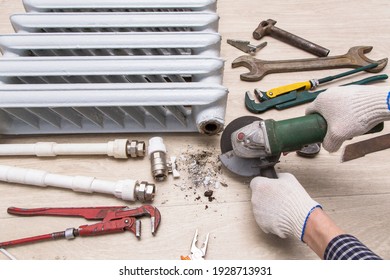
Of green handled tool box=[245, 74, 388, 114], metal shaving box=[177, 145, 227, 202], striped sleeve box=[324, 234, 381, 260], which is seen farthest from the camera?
green handled tool box=[245, 74, 388, 114]

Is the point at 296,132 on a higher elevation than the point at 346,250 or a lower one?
higher

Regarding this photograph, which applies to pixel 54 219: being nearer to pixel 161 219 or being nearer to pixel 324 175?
pixel 161 219

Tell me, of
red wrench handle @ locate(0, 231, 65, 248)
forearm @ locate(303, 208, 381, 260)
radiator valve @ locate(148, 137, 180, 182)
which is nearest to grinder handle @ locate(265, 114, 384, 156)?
forearm @ locate(303, 208, 381, 260)

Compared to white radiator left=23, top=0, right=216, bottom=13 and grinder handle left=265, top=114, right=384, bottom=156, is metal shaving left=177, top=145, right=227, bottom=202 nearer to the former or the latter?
grinder handle left=265, top=114, right=384, bottom=156

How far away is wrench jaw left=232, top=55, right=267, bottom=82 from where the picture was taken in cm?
90

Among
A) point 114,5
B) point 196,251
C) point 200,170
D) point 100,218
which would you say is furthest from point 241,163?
point 114,5

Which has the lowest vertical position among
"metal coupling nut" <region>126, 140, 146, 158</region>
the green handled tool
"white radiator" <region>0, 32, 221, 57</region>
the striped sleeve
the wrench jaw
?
the striped sleeve

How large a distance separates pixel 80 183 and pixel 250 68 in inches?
22.0

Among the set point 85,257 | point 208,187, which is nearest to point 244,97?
point 208,187

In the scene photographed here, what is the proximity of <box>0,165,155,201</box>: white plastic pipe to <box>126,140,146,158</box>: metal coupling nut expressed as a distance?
82 mm

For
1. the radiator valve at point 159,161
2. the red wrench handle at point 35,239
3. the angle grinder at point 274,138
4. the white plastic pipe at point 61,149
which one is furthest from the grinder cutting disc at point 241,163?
the red wrench handle at point 35,239

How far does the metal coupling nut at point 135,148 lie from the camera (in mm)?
721

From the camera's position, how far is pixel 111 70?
0.73 m

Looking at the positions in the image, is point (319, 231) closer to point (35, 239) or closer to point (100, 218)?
point (100, 218)
